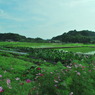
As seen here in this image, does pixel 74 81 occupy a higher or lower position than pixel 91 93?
higher

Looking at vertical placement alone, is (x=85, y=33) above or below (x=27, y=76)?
above

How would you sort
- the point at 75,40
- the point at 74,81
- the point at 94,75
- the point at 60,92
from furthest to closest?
1. the point at 75,40
2. the point at 94,75
3. the point at 74,81
4. the point at 60,92

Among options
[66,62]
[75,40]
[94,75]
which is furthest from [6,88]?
[75,40]

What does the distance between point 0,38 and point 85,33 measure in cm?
4517

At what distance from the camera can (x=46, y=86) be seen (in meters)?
2.73

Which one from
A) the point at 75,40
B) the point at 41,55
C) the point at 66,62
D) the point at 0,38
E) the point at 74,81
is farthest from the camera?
the point at 0,38

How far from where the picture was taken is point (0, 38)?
55500 mm

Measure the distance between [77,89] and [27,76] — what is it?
2593mm

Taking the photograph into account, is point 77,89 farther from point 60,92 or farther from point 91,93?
point 60,92

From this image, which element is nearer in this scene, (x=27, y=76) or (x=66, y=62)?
(x=27, y=76)

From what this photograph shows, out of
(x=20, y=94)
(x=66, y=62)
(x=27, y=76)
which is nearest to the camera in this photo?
(x=20, y=94)

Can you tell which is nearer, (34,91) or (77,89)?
(34,91)

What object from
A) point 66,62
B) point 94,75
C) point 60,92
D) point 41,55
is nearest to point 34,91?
point 60,92

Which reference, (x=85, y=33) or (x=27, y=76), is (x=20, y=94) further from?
(x=85, y=33)
